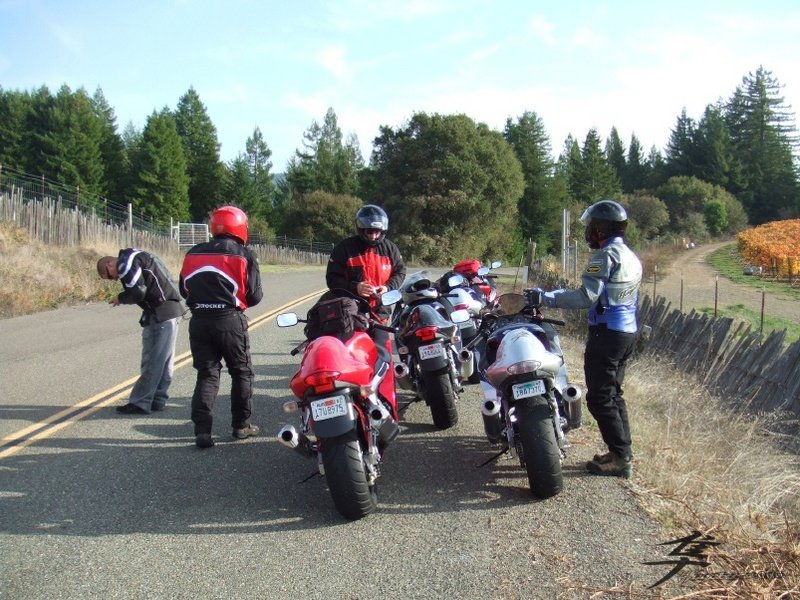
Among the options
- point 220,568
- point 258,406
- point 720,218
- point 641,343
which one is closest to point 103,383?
point 258,406

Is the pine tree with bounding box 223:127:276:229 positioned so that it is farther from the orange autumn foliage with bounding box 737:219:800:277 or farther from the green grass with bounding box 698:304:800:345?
the green grass with bounding box 698:304:800:345

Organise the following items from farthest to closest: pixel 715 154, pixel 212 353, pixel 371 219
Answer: pixel 715 154 < pixel 371 219 < pixel 212 353

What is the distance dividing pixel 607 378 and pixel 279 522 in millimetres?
2402

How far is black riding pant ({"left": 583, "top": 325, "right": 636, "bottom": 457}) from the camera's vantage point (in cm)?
489

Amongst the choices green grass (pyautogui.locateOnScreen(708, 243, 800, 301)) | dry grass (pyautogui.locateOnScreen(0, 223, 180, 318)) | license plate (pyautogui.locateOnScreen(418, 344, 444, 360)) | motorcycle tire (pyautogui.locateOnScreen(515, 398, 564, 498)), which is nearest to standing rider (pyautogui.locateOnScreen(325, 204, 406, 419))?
license plate (pyautogui.locateOnScreen(418, 344, 444, 360))

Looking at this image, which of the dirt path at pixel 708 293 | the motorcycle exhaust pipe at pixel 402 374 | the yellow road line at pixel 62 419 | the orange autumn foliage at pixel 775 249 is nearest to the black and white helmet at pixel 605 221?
the motorcycle exhaust pipe at pixel 402 374

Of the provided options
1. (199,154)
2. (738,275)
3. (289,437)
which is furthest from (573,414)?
(199,154)

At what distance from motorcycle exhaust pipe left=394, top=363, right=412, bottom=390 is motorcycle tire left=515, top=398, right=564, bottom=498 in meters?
1.51

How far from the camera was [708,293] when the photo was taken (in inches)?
990

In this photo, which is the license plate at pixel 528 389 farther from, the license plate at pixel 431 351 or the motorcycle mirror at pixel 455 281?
the motorcycle mirror at pixel 455 281

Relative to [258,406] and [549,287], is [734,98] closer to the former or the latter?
[549,287]

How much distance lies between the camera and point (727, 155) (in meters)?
83.9

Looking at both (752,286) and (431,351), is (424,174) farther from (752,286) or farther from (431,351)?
(431,351)

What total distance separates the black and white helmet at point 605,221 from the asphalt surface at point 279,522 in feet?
5.65
